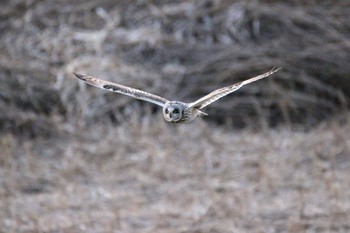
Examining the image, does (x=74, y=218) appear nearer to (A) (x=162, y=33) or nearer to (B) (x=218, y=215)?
(B) (x=218, y=215)

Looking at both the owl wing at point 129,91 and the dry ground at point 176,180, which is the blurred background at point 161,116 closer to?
the dry ground at point 176,180

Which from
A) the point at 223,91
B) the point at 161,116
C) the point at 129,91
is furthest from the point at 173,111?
the point at 161,116

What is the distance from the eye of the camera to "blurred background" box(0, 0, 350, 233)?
695 cm

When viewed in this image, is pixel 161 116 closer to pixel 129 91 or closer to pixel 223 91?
pixel 129 91

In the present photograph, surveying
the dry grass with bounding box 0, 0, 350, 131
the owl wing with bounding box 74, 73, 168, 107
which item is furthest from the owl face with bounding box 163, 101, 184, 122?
the dry grass with bounding box 0, 0, 350, 131

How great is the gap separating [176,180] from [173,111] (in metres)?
3.03

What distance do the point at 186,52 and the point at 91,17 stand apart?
1.02 meters

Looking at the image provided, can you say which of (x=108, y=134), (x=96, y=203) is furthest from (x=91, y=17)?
(x=96, y=203)

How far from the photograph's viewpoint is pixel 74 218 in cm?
→ 676

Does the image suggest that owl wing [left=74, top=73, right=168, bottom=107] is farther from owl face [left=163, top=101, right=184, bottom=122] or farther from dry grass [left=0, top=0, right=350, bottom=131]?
dry grass [left=0, top=0, right=350, bottom=131]

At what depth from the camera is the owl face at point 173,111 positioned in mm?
4363

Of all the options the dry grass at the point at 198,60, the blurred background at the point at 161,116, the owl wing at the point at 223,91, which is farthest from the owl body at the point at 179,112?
the dry grass at the point at 198,60

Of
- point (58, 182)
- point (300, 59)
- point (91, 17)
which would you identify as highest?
point (91, 17)

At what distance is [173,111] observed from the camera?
441cm
